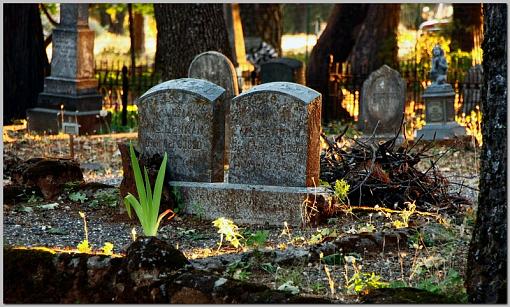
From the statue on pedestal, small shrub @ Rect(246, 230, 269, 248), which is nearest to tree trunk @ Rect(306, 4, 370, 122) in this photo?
the statue on pedestal

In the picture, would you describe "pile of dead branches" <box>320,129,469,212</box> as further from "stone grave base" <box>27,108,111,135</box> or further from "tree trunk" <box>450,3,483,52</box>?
"tree trunk" <box>450,3,483,52</box>

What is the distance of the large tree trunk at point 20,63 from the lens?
1866 centimetres

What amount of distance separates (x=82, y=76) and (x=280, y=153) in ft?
27.6

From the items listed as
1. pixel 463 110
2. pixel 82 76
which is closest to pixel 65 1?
pixel 82 76

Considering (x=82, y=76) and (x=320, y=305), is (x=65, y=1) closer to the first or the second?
(x=82, y=76)

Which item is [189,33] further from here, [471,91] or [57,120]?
[471,91]

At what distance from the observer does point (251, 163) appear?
970 centimetres

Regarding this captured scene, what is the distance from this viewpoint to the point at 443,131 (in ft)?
52.5

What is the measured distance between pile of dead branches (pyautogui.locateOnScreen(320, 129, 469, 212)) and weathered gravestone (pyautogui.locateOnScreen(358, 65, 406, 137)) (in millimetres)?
5386

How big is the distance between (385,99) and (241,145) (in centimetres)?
670

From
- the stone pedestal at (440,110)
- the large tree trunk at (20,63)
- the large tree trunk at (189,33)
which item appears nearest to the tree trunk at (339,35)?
the large tree trunk at (189,33)

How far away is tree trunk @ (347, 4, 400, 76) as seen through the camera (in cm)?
2356

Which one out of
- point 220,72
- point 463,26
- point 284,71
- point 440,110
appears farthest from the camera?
point 463,26

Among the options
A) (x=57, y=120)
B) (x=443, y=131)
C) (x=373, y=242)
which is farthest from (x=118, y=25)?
(x=373, y=242)
